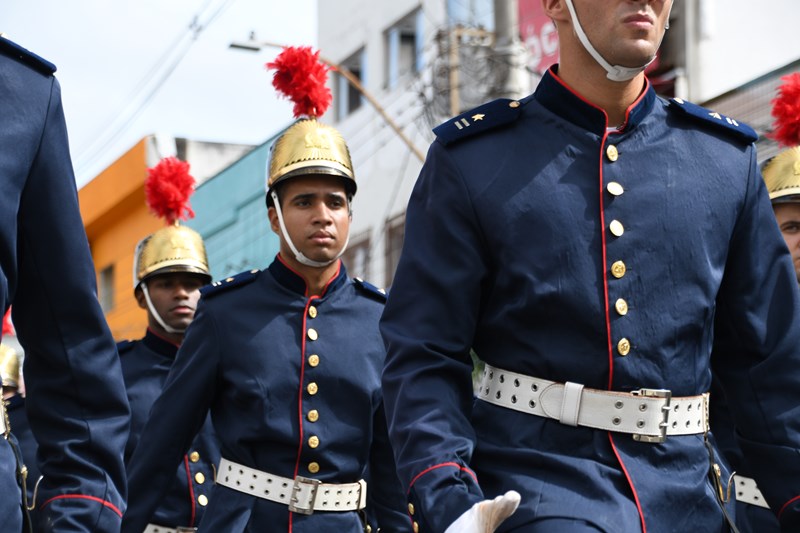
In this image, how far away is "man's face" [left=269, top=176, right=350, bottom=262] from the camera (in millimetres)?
7684

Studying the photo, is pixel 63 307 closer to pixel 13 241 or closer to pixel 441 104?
pixel 13 241

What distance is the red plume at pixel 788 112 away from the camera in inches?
293

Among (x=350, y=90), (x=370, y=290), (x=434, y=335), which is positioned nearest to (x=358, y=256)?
(x=350, y=90)

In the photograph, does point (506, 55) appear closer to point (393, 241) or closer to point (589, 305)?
point (589, 305)

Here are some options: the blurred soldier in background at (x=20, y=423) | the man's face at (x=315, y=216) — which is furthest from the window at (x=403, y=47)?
the man's face at (x=315, y=216)

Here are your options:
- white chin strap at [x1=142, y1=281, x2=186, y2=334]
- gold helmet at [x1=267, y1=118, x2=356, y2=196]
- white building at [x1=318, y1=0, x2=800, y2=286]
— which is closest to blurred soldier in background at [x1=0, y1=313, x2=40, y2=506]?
white chin strap at [x1=142, y1=281, x2=186, y2=334]

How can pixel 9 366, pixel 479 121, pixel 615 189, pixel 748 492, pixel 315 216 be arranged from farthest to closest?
pixel 9 366, pixel 315 216, pixel 748 492, pixel 479 121, pixel 615 189

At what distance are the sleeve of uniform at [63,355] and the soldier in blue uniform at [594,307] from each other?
2.20 feet

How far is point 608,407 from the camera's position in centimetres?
428

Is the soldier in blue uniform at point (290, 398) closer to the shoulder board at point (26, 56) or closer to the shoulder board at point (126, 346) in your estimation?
the shoulder board at point (126, 346)

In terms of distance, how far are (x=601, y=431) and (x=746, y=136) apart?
930 mm

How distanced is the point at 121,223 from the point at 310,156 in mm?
28224

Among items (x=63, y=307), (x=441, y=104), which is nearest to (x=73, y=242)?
(x=63, y=307)

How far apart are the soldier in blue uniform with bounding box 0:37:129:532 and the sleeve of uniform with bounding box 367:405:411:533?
10.2 feet
